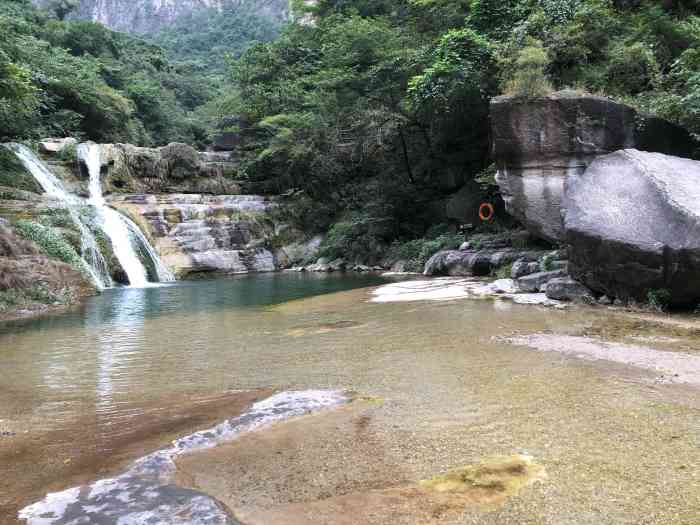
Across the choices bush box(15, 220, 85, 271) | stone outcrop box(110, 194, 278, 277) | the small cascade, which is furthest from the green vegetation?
bush box(15, 220, 85, 271)

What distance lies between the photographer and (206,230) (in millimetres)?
23125

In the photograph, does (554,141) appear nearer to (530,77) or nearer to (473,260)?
(530,77)

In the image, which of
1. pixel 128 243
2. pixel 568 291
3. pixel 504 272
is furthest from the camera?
pixel 128 243


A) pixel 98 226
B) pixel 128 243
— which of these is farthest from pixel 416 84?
pixel 98 226

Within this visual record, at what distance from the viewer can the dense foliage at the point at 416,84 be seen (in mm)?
12883

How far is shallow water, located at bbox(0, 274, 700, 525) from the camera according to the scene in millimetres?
2783

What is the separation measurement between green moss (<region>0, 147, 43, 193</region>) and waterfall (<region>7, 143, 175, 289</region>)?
1.14 ft

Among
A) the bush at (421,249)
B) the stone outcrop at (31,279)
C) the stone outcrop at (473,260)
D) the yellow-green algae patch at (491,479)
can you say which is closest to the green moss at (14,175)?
the stone outcrop at (31,279)

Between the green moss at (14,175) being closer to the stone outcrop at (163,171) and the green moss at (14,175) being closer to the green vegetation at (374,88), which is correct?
the green vegetation at (374,88)

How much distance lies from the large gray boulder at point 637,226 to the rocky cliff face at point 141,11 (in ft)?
266

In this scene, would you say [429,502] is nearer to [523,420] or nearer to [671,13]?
[523,420]

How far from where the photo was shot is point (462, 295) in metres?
10.5

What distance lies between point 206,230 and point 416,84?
1191 cm

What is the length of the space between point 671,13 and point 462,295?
40.1 ft
